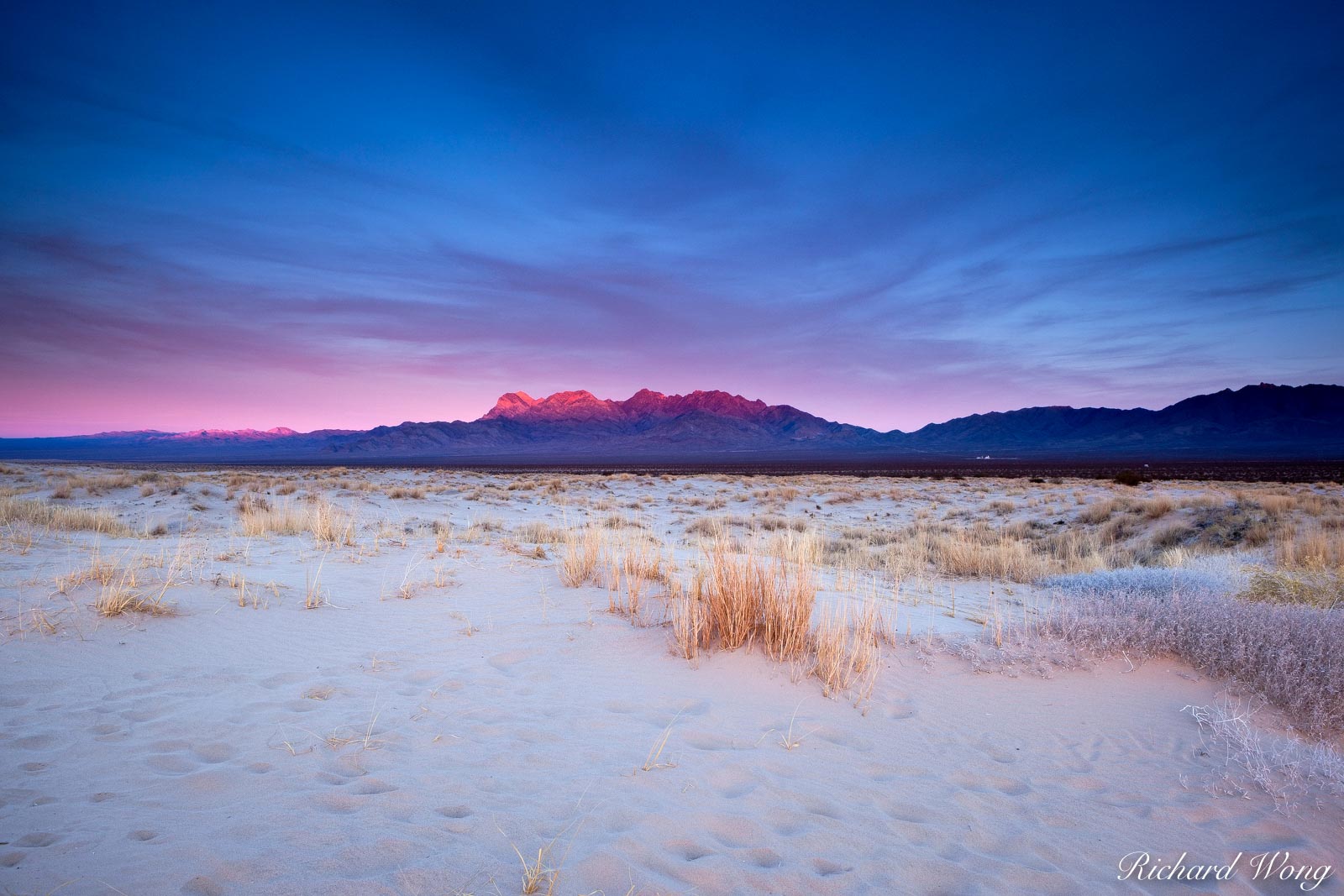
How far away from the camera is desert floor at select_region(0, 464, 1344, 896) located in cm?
258

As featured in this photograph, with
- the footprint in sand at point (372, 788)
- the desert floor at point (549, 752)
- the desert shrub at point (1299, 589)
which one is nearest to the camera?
the desert floor at point (549, 752)

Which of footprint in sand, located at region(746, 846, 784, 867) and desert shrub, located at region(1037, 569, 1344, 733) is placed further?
desert shrub, located at region(1037, 569, 1344, 733)

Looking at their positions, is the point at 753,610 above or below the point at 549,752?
above

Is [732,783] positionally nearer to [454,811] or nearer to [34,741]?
[454,811]

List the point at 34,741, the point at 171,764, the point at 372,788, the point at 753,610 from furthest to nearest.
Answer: the point at 753,610, the point at 34,741, the point at 171,764, the point at 372,788

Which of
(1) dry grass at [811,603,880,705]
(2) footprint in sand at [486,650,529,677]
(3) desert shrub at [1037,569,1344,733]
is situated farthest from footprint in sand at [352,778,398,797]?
(3) desert shrub at [1037,569,1344,733]

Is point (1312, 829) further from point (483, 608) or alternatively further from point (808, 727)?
point (483, 608)

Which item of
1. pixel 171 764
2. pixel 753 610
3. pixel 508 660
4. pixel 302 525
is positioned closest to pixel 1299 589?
pixel 753 610

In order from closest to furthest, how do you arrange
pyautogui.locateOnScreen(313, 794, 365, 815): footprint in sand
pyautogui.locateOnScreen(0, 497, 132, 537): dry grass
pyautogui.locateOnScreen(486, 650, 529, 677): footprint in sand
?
pyautogui.locateOnScreen(313, 794, 365, 815): footprint in sand, pyautogui.locateOnScreen(486, 650, 529, 677): footprint in sand, pyautogui.locateOnScreen(0, 497, 132, 537): dry grass

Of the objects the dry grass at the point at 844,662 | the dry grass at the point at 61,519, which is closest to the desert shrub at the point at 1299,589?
the dry grass at the point at 844,662

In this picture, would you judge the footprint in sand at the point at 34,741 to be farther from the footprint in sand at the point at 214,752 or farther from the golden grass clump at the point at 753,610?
the golden grass clump at the point at 753,610

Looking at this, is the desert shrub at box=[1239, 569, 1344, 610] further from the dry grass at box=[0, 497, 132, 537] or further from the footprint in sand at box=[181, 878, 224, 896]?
the dry grass at box=[0, 497, 132, 537]

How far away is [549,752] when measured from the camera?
3.53m

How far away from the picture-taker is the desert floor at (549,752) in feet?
8.46
